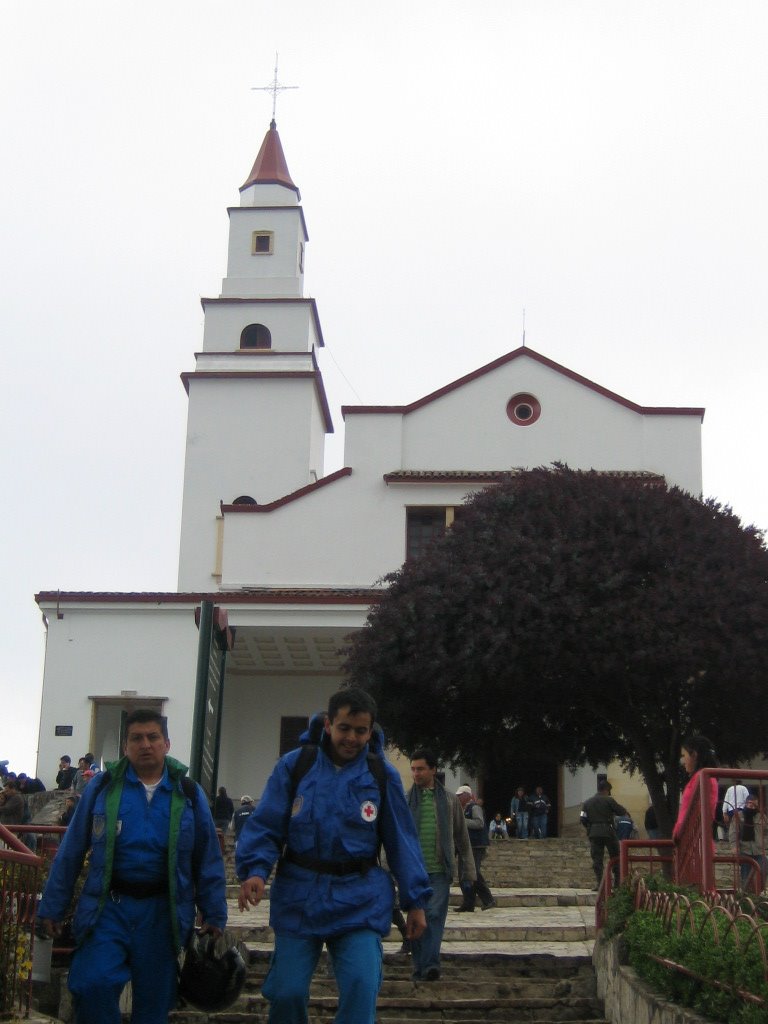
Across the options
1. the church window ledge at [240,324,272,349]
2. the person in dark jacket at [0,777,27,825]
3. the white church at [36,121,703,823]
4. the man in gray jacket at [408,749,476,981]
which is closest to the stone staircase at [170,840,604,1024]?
the man in gray jacket at [408,749,476,981]

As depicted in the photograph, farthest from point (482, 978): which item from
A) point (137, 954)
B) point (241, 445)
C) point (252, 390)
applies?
point (252, 390)

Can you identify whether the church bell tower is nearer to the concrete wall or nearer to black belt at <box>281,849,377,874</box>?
the concrete wall

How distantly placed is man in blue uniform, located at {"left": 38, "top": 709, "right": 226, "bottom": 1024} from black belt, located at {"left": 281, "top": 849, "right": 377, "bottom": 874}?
39 cm

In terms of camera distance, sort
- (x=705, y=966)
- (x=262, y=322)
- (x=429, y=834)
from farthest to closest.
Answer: (x=262, y=322) → (x=429, y=834) → (x=705, y=966)

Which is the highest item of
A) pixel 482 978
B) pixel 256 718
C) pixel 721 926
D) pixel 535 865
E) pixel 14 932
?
pixel 256 718

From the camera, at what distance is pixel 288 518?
108 ft

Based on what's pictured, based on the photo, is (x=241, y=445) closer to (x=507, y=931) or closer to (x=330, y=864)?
(x=507, y=931)

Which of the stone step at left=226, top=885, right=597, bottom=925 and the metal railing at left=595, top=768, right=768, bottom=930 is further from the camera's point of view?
the stone step at left=226, top=885, right=597, bottom=925

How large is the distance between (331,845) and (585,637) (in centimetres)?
1636

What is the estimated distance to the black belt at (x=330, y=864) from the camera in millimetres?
6406

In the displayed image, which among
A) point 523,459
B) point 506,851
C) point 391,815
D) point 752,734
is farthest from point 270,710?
point 391,815

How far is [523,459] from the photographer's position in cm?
3278

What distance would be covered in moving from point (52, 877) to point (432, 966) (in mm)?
5328

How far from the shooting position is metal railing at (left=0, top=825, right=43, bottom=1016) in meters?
7.94
